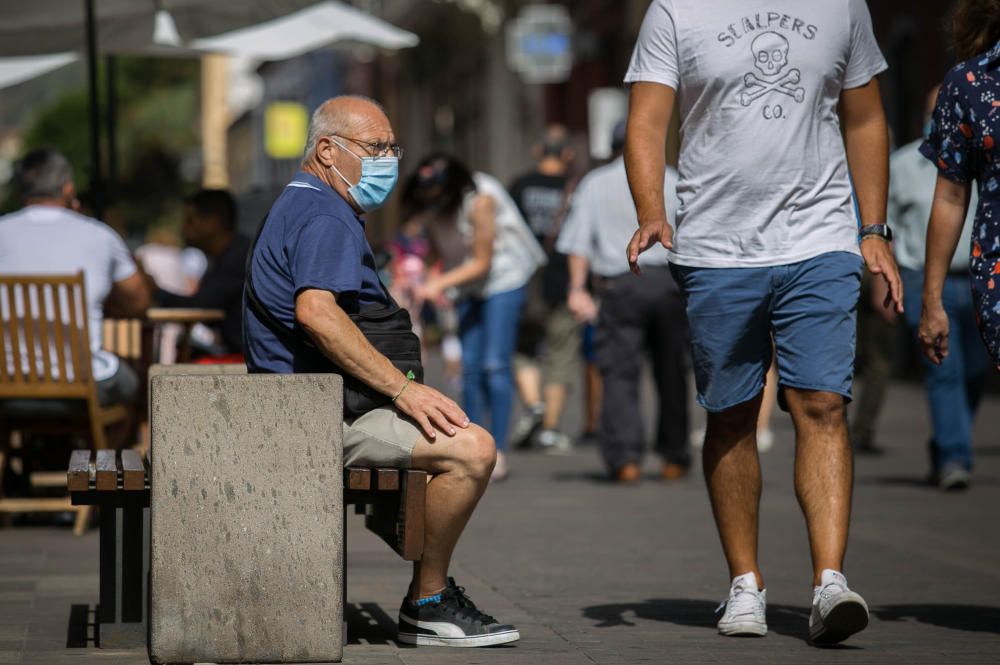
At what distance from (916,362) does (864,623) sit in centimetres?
1601

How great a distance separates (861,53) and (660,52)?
606mm

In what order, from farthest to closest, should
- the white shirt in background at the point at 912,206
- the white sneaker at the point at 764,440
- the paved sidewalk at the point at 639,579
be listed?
1. the white sneaker at the point at 764,440
2. the white shirt in background at the point at 912,206
3. the paved sidewalk at the point at 639,579

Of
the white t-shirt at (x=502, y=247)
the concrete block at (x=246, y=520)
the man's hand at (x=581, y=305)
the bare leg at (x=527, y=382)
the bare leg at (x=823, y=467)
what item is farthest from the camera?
the bare leg at (x=527, y=382)

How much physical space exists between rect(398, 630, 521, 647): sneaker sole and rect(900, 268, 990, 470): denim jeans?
16.9 feet

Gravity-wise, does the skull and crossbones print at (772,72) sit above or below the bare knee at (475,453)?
above

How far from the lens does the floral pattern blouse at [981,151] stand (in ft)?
17.5

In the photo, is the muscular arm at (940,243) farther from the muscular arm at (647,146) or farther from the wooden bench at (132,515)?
the wooden bench at (132,515)

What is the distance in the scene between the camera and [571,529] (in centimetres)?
848

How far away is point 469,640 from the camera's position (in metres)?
5.41

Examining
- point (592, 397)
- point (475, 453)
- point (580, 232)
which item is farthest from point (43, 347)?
point (592, 397)

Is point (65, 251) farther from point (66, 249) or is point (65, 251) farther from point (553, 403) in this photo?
point (553, 403)

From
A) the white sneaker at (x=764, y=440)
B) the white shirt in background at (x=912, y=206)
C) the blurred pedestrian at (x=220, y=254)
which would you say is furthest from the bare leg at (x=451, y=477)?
the white sneaker at (x=764, y=440)

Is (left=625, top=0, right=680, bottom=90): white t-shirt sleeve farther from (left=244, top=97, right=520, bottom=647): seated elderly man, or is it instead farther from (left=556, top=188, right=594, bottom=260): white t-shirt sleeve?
(left=556, top=188, right=594, bottom=260): white t-shirt sleeve

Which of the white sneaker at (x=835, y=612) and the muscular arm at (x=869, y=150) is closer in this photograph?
the white sneaker at (x=835, y=612)
